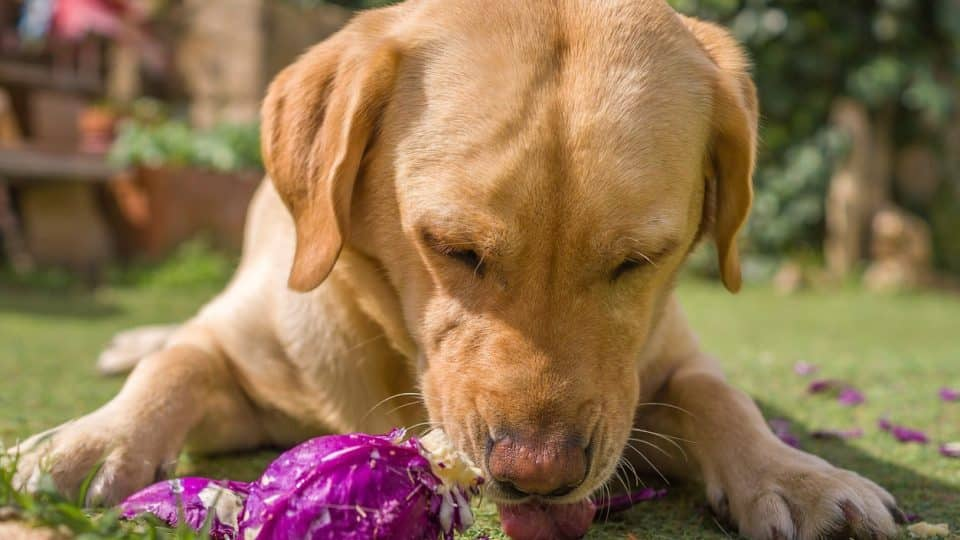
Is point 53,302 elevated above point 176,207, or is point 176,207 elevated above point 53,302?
point 53,302

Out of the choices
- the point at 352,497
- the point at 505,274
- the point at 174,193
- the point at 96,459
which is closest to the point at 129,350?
the point at 96,459

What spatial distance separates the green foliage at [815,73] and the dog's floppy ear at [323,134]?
9072mm

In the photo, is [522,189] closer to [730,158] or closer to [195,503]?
[730,158]

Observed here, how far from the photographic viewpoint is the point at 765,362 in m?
4.97

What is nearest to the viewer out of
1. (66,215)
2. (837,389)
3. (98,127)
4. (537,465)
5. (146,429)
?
(537,465)

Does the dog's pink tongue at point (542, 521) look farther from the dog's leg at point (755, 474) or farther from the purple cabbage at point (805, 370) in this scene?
the purple cabbage at point (805, 370)

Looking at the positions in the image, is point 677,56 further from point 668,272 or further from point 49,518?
point 49,518

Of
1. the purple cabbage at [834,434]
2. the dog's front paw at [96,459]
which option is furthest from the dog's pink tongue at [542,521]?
the purple cabbage at [834,434]

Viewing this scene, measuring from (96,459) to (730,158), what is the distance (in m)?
1.83

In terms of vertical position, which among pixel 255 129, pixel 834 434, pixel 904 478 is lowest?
pixel 255 129

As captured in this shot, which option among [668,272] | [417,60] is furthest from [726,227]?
[417,60]

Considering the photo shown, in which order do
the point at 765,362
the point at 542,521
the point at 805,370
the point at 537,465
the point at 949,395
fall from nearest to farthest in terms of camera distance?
the point at 537,465 < the point at 542,521 < the point at 949,395 < the point at 805,370 < the point at 765,362

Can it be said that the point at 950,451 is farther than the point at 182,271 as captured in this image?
No

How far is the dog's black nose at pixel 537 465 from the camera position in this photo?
1.89 m
